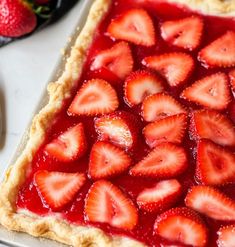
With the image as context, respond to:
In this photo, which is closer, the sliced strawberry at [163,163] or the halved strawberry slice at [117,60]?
the sliced strawberry at [163,163]

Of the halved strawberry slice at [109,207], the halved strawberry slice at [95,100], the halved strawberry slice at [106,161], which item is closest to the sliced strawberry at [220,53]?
the halved strawberry slice at [95,100]

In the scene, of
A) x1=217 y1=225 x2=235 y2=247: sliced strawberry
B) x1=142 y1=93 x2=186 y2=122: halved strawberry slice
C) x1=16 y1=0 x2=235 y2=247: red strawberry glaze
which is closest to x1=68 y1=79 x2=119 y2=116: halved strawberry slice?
x1=16 y1=0 x2=235 y2=247: red strawberry glaze

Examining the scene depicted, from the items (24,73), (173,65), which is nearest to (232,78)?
(173,65)

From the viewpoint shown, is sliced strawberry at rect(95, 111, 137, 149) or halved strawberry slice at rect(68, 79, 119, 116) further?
halved strawberry slice at rect(68, 79, 119, 116)

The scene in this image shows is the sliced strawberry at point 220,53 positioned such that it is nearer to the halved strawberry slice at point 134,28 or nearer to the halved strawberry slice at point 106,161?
the halved strawberry slice at point 134,28

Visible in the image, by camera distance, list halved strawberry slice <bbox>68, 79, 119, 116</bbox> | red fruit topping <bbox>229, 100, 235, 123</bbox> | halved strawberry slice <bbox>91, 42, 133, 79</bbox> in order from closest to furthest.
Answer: red fruit topping <bbox>229, 100, 235, 123</bbox> < halved strawberry slice <bbox>68, 79, 119, 116</bbox> < halved strawberry slice <bbox>91, 42, 133, 79</bbox>

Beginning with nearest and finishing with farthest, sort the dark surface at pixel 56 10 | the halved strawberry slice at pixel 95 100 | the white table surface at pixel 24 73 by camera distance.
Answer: the halved strawberry slice at pixel 95 100 < the white table surface at pixel 24 73 < the dark surface at pixel 56 10

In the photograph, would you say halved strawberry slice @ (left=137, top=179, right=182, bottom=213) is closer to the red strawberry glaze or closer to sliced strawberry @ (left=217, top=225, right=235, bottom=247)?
the red strawberry glaze
